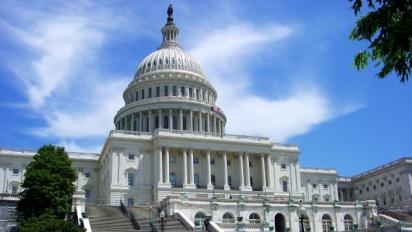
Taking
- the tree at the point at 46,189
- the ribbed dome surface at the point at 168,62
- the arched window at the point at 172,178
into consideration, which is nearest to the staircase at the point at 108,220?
the tree at the point at 46,189

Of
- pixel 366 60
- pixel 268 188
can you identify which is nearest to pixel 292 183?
pixel 268 188

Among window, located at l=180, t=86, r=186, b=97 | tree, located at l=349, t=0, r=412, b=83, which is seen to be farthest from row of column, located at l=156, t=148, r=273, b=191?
tree, located at l=349, t=0, r=412, b=83

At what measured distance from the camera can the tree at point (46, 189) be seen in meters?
59.6

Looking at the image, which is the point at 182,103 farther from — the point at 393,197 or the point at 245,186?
the point at 393,197

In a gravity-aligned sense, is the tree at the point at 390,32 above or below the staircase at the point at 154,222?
above

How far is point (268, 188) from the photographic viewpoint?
95.9 metres

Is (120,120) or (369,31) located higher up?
(120,120)

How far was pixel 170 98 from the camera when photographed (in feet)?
359

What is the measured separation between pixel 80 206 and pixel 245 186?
38951 millimetres

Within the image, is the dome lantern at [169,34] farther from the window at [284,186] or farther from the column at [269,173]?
the window at [284,186]

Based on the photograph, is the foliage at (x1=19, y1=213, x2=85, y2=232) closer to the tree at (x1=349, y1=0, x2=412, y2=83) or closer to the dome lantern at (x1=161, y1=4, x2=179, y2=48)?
the tree at (x1=349, y1=0, x2=412, y2=83)

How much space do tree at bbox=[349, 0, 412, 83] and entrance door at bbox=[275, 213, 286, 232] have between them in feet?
187

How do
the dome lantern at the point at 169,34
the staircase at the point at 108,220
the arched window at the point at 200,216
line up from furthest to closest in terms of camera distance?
the dome lantern at the point at 169,34 → the arched window at the point at 200,216 → the staircase at the point at 108,220

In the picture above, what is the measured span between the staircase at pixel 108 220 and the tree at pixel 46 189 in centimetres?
378
